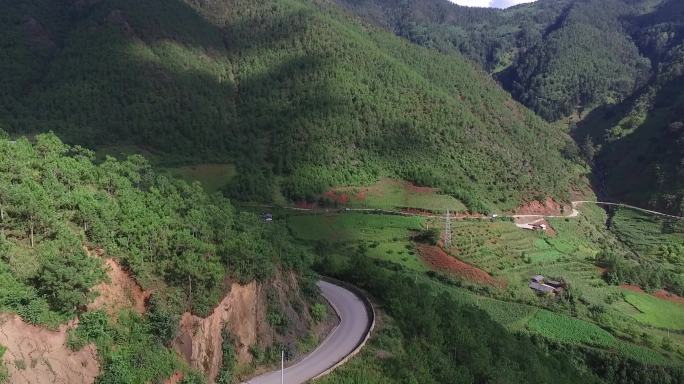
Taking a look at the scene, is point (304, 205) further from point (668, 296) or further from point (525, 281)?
point (668, 296)

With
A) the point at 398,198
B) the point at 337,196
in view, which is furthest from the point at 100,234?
the point at 398,198

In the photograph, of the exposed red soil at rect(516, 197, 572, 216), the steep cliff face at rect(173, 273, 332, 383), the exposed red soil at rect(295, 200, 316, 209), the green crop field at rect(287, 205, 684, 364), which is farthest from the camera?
the exposed red soil at rect(516, 197, 572, 216)

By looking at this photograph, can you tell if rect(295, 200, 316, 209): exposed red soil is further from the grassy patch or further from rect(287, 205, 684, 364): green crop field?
the grassy patch

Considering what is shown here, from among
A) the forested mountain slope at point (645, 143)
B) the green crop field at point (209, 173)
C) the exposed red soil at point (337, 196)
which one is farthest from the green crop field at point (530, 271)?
the forested mountain slope at point (645, 143)

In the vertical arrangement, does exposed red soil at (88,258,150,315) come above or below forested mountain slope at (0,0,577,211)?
below

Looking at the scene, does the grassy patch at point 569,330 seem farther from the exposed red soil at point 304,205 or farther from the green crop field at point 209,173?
the green crop field at point 209,173

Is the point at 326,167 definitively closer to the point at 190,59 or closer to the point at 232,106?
the point at 232,106

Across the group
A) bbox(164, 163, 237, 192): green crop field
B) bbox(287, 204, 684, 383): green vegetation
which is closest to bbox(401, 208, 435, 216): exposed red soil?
bbox(287, 204, 684, 383): green vegetation
